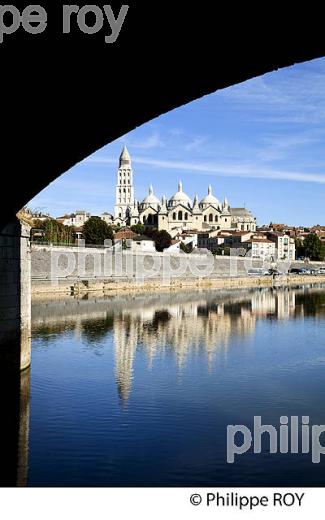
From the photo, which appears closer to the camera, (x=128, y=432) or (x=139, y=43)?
(x=139, y=43)

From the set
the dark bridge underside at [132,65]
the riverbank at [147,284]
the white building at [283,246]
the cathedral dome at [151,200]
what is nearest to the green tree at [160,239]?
the riverbank at [147,284]

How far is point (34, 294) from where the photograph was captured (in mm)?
31047

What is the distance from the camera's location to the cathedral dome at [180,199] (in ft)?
378

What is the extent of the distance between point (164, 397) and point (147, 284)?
32696 millimetres

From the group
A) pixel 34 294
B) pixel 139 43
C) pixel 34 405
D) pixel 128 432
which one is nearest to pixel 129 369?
pixel 34 405

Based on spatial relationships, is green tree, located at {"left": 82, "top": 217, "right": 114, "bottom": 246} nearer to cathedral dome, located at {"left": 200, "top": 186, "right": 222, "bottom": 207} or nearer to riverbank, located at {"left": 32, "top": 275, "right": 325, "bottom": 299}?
riverbank, located at {"left": 32, "top": 275, "right": 325, "bottom": 299}

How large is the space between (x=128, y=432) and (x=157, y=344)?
30.7ft

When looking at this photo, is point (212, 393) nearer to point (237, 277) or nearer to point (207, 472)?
point (207, 472)

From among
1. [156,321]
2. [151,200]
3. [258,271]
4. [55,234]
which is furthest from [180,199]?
[156,321]

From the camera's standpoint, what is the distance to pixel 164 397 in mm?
11422
